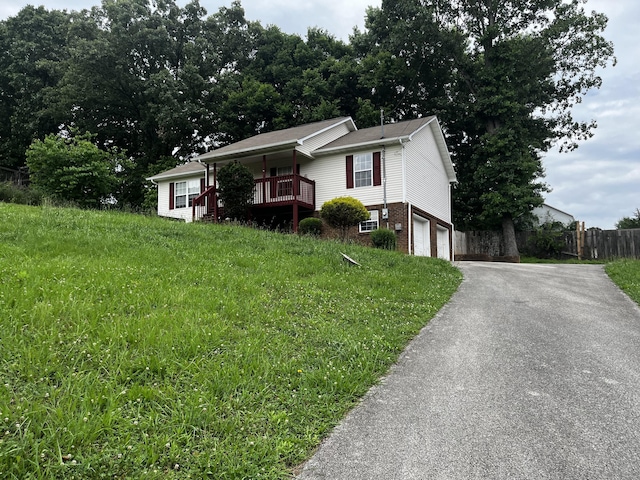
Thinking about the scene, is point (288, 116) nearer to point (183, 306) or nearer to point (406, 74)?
point (406, 74)

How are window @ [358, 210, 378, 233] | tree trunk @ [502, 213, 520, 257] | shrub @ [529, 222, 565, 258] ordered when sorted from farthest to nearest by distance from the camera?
tree trunk @ [502, 213, 520, 257]
shrub @ [529, 222, 565, 258]
window @ [358, 210, 378, 233]

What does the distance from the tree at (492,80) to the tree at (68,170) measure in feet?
55.6

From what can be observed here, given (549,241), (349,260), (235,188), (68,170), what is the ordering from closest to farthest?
(349,260), (235,188), (68,170), (549,241)

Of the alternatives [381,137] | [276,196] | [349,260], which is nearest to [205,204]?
[276,196]

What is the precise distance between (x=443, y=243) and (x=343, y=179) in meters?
6.33

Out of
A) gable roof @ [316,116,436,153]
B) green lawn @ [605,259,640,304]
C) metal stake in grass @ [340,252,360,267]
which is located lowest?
green lawn @ [605,259,640,304]

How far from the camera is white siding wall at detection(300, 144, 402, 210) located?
1728cm

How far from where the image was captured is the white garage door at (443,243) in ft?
69.1

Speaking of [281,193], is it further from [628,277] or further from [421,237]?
[628,277]

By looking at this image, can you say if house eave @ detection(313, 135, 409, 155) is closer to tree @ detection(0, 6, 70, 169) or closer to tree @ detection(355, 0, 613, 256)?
tree @ detection(355, 0, 613, 256)

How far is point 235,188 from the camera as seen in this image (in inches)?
679

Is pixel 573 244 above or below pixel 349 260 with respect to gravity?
above

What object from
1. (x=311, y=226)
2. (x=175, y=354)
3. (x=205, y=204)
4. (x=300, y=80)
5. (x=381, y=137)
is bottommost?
(x=175, y=354)

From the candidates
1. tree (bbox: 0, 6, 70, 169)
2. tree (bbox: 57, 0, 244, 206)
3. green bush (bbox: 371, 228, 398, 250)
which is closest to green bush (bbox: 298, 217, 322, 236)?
green bush (bbox: 371, 228, 398, 250)
